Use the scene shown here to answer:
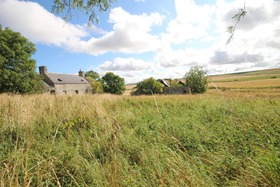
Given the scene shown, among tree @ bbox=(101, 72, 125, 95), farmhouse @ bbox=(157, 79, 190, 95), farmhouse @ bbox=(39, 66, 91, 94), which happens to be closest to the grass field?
farmhouse @ bbox=(39, 66, 91, 94)

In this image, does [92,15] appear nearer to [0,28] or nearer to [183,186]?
[183,186]

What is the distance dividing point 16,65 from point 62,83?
13.5 meters

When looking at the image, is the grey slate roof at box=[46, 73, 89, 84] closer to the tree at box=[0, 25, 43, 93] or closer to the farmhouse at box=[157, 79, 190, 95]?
the tree at box=[0, 25, 43, 93]

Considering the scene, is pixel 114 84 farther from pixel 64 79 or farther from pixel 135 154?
pixel 135 154

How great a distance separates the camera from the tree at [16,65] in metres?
27.3

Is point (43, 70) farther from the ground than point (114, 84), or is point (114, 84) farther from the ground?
point (43, 70)

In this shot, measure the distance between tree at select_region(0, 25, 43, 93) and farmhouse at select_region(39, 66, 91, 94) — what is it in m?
5.85

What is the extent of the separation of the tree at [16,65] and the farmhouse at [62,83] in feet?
19.2

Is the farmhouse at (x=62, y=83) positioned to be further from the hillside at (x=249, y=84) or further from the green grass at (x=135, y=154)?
the green grass at (x=135, y=154)

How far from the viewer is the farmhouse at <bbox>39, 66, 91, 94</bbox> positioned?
129 feet

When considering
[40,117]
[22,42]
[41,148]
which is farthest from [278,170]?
[22,42]

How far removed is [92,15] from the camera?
4316 mm

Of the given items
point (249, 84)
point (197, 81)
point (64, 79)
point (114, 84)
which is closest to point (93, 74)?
point (114, 84)

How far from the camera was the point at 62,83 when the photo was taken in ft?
138
